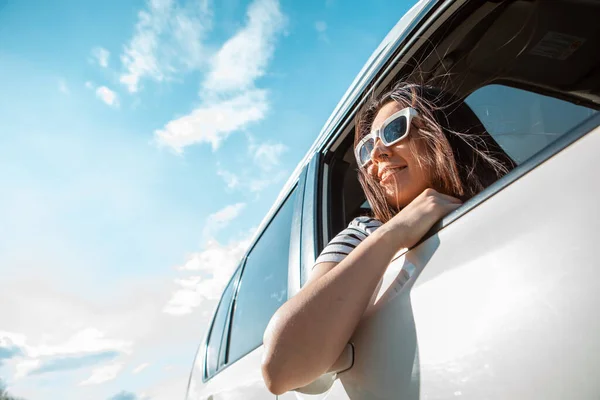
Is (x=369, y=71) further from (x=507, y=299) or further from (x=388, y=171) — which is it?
(x=507, y=299)

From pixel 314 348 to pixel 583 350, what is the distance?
528 millimetres

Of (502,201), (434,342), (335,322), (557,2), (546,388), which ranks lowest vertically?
(546,388)

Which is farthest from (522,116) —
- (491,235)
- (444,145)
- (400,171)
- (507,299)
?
(507,299)

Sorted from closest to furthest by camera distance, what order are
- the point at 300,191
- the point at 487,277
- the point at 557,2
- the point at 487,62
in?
the point at 487,277 < the point at 557,2 < the point at 487,62 < the point at 300,191

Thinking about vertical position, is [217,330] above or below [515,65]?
below

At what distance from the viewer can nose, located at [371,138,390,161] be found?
136cm

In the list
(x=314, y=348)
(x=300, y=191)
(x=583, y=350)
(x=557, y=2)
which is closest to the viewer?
(x=583, y=350)

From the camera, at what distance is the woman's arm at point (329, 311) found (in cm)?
99

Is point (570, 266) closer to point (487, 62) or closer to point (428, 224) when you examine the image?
point (428, 224)

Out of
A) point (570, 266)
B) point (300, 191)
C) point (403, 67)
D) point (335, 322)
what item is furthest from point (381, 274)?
point (300, 191)

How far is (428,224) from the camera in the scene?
101cm

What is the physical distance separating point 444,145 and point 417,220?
0.40 m

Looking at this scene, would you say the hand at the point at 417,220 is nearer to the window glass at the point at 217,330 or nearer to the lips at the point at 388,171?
the lips at the point at 388,171

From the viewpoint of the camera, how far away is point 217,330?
327 cm
